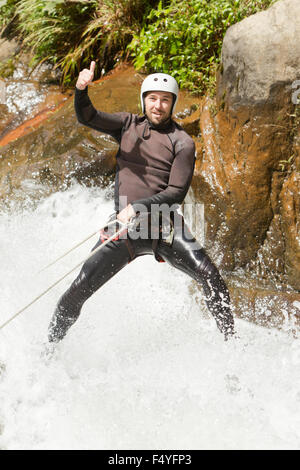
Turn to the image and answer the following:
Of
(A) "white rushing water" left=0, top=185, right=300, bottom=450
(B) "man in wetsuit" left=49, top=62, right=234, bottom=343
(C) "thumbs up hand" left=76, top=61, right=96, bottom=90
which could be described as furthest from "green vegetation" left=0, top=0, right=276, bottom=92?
(A) "white rushing water" left=0, top=185, right=300, bottom=450

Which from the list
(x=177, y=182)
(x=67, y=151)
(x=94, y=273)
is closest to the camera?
(x=177, y=182)

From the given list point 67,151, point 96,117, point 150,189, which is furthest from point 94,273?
point 67,151

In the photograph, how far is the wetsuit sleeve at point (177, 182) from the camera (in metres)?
3.54

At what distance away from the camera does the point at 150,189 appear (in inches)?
146

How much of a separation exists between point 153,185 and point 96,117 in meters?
0.73

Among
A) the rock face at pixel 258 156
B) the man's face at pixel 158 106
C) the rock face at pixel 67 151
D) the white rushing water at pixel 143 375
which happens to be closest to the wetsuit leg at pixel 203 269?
the white rushing water at pixel 143 375

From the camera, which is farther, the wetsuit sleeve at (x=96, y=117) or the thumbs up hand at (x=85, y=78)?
the wetsuit sleeve at (x=96, y=117)

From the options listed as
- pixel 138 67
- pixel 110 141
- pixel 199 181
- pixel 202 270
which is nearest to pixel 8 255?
pixel 110 141

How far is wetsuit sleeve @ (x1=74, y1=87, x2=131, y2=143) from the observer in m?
3.57

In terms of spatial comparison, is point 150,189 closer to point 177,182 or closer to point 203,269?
point 177,182

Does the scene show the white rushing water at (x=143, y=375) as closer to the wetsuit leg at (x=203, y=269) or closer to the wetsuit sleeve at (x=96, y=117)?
the wetsuit leg at (x=203, y=269)

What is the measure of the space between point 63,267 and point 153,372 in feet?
6.86

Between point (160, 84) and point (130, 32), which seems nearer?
point (160, 84)

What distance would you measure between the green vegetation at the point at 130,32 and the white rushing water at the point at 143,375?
10.3ft
